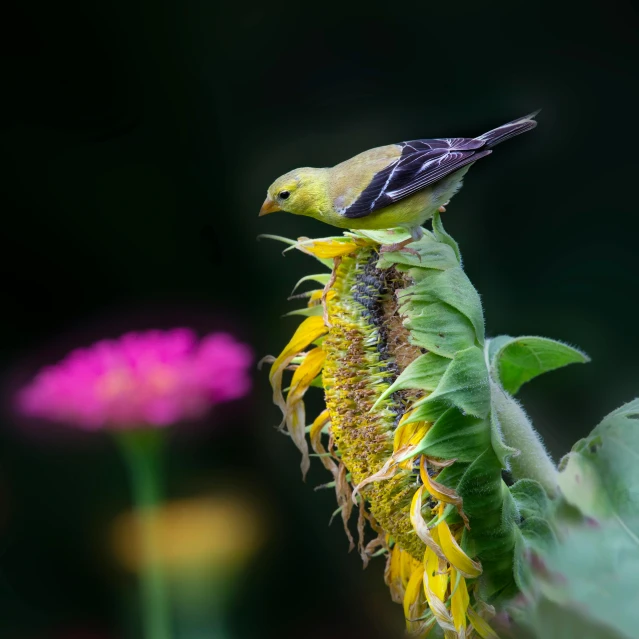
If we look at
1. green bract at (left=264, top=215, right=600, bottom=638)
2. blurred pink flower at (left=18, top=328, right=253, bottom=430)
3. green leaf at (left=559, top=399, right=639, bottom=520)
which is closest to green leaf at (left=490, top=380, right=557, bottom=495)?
green bract at (left=264, top=215, right=600, bottom=638)

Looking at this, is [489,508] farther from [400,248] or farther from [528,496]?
[400,248]

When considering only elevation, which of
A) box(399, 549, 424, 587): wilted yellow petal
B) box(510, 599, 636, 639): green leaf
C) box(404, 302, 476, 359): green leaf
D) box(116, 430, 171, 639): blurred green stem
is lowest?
box(116, 430, 171, 639): blurred green stem

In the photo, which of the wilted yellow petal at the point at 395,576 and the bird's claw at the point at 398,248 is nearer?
the bird's claw at the point at 398,248

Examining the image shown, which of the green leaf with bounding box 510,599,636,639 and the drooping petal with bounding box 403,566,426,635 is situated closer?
the green leaf with bounding box 510,599,636,639

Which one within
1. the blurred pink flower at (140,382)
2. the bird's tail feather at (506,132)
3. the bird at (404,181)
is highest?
the bird's tail feather at (506,132)

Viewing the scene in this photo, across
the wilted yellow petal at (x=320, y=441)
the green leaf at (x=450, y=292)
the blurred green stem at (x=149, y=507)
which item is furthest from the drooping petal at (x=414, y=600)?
the blurred green stem at (x=149, y=507)

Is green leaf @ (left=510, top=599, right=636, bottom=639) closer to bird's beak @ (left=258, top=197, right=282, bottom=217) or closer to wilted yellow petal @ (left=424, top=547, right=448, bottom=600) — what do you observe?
wilted yellow petal @ (left=424, top=547, right=448, bottom=600)

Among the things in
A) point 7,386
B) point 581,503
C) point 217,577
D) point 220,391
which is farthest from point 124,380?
point 581,503

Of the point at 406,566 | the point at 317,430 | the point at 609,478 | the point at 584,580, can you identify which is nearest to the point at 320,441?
the point at 317,430

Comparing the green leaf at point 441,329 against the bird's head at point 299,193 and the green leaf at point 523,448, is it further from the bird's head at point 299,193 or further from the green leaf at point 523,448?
the bird's head at point 299,193
